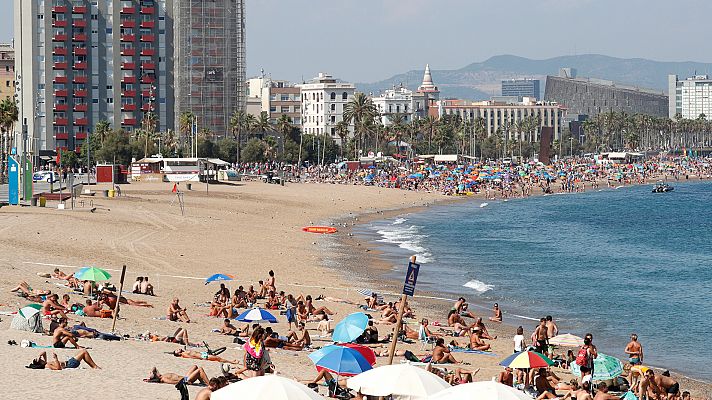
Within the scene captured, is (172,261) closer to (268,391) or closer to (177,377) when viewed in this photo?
(177,377)

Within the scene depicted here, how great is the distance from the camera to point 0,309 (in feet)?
78.4

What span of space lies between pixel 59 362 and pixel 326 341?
845cm

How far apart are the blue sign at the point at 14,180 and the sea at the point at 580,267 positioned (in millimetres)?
17496

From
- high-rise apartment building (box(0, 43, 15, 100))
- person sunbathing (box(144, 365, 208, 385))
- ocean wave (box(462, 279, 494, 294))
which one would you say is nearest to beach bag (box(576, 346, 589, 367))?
person sunbathing (box(144, 365, 208, 385))

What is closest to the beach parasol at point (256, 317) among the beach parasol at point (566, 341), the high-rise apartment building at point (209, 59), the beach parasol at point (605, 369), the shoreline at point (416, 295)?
the beach parasol at point (566, 341)

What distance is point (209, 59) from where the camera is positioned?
115 meters

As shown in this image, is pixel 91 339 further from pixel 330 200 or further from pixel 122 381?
pixel 330 200

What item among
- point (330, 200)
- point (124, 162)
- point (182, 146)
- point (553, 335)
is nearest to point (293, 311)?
point (553, 335)

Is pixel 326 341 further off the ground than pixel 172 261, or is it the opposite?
pixel 172 261

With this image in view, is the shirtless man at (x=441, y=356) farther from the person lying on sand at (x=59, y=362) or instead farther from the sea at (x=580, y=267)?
the person lying on sand at (x=59, y=362)

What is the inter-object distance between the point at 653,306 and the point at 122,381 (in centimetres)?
2252

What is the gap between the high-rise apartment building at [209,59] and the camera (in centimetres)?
11312

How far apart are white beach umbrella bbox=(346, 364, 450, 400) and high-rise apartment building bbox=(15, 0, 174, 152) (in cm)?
9448

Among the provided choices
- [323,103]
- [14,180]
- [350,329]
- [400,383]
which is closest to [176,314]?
[350,329]
